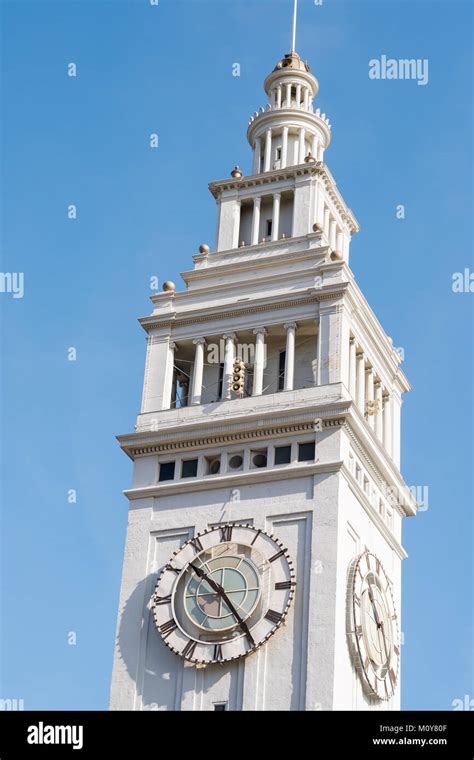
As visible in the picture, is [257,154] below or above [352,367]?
above

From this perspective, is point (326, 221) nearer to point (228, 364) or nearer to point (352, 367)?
point (352, 367)

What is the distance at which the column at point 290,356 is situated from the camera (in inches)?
2350

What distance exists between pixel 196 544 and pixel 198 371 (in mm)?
7955

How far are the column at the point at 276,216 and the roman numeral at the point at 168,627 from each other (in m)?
18.6

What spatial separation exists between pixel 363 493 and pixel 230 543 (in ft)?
18.7

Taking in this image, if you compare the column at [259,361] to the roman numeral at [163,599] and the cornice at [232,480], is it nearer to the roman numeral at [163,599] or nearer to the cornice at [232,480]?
the cornice at [232,480]

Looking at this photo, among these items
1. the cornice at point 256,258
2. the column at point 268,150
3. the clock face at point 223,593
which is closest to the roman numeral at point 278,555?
the clock face at point 223,593

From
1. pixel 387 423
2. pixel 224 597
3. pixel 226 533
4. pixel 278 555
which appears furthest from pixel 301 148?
pixel 224 597

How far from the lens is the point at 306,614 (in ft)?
177

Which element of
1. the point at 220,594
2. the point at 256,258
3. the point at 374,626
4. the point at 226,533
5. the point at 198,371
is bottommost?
the point at 374,626

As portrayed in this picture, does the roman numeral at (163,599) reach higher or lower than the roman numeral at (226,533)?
lower

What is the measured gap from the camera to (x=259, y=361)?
61.1 meters
